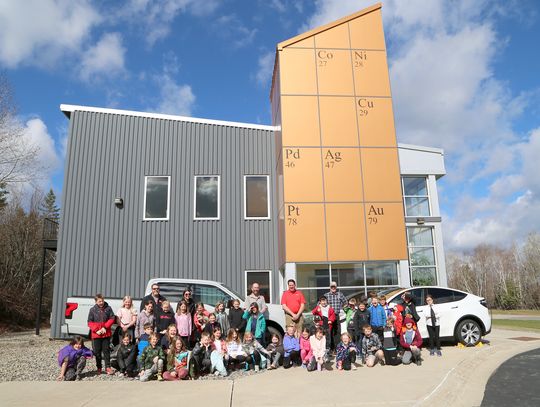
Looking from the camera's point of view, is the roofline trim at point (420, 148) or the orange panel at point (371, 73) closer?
the orange panel at point (371, 73)

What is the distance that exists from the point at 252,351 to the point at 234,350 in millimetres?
375

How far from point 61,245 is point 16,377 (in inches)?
266

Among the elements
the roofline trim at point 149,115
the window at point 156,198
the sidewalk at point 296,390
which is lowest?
the sidewalk at point 296,390

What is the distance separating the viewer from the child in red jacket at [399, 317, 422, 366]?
8438 mm

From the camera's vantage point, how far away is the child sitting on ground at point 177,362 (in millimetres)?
7471

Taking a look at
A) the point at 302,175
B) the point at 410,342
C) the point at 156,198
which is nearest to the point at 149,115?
the point at 156,198

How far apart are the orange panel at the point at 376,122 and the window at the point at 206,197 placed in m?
5.29

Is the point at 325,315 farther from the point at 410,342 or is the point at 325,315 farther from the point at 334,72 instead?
the point at 334,72

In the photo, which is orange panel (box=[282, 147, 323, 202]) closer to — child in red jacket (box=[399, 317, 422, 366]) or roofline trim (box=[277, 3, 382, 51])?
roofline trim (box=[277, 3, 382, 51])

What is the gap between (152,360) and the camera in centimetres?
764

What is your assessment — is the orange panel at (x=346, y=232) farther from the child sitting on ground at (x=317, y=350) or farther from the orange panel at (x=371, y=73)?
the child sitting on ground at (x=317, y=350)

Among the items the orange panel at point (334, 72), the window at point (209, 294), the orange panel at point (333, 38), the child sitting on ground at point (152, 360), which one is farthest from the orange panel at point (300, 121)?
the child sitting on ground at point (152, 360)

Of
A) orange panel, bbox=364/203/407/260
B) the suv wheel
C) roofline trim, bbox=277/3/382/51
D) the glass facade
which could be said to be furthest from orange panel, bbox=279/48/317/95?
the suv wheel

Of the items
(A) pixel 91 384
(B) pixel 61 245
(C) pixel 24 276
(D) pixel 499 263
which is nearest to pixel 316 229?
(A) pixel 91 384
